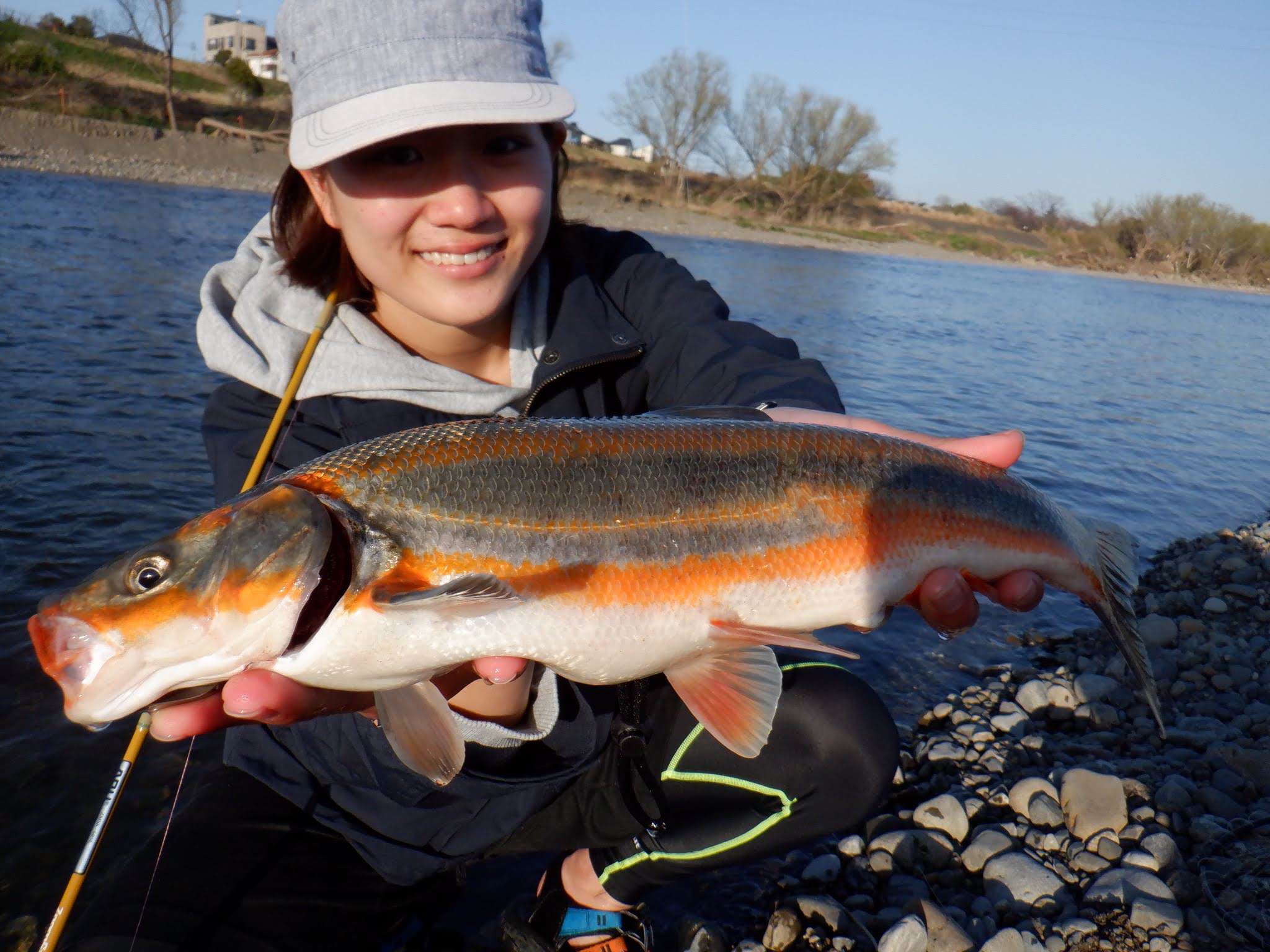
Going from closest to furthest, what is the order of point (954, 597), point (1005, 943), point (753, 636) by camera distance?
point (753, 636)
point (954, 597)
point (1005, 943)

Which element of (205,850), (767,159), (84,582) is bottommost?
(205,850)

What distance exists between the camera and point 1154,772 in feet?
13.6

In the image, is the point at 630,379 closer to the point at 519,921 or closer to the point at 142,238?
the point at 519,921

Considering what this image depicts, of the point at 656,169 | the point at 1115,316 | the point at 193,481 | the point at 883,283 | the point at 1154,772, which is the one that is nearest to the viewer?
the point at 1154,772

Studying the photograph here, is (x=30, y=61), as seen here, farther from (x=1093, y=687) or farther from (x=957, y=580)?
(x=957, y=580)

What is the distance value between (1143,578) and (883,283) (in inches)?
1017

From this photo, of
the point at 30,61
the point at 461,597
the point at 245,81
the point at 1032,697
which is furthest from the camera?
the point at 245,81

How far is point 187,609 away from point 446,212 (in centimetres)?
145

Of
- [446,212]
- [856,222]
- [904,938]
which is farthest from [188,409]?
[856,222]

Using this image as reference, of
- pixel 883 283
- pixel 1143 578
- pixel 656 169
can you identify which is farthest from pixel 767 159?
pixel 1143 578

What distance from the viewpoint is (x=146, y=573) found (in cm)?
190

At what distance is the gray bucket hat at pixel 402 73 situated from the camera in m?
2.46

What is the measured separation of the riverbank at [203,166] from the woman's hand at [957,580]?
2109cm

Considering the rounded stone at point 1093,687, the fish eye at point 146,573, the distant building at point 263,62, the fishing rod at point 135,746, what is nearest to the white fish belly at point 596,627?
the fish eye at point 146,573
